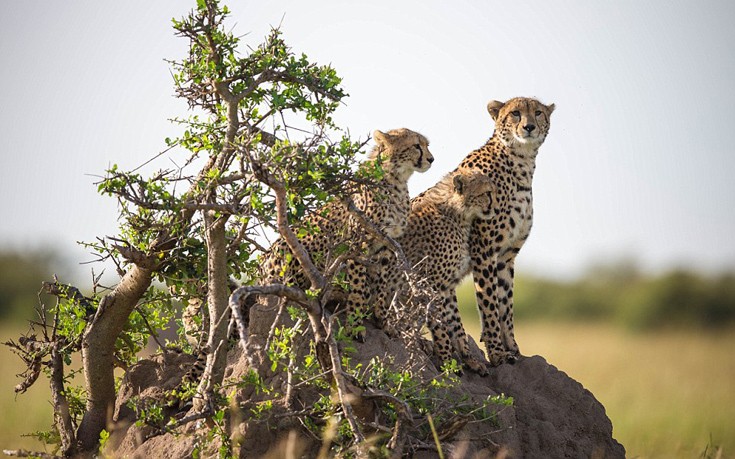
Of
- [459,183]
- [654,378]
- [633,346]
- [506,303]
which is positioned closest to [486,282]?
[506,303]

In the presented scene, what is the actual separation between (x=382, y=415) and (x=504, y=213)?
2.15 meters

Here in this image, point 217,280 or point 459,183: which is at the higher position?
point 459,183

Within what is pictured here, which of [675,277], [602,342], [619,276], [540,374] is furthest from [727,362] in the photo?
[540,374]

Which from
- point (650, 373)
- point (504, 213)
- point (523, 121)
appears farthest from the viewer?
point (650, 373)

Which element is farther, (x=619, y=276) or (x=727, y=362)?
(x=619, y=276)

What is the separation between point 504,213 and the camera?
6676 millimetres

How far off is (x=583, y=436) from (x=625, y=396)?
10.0 m

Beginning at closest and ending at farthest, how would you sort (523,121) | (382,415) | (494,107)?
(382,415)
(523,121)
(494,107)

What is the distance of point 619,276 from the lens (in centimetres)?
2788

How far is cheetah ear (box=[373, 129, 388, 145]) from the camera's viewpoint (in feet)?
20.4

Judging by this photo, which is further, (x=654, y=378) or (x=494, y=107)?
(x=654, y=378)

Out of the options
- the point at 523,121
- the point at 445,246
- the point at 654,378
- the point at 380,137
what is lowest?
the point at 445,246

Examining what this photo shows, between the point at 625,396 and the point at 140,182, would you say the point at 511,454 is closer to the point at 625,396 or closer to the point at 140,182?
the point at 140,182

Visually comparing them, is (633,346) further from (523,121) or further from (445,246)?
(445,246)
